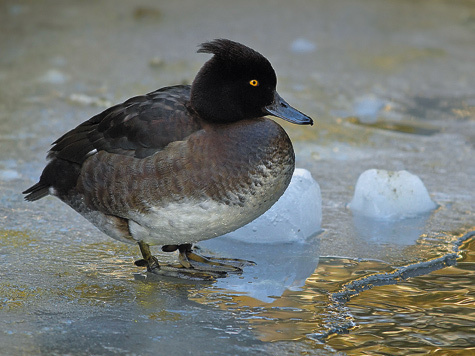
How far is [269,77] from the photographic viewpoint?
11.6 feet

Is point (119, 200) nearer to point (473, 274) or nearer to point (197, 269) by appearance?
point (197, 269)

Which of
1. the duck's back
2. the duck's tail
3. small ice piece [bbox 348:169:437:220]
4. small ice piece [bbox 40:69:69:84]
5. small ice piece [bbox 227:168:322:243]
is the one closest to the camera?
the duck's back

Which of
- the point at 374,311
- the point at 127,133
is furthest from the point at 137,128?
the point at 374,311

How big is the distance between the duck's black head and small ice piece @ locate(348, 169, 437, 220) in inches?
46.3

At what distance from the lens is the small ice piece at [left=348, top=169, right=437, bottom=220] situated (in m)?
4.38

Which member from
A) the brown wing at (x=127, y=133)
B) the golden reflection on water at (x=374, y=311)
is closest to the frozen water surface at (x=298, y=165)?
the golden reflection on water at (x=374, y=311)

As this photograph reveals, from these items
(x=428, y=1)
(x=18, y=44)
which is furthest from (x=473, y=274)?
(x=428, y=1)

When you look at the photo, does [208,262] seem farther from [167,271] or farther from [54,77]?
[54,77]

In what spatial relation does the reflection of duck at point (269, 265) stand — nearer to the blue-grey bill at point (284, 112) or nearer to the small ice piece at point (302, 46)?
the blue-grey bill at point (284, 112)

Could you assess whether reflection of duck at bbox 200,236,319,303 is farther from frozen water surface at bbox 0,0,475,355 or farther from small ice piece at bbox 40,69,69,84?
small ice piece at bbox 40,69,69,84

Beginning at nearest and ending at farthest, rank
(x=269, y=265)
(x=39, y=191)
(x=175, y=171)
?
(x=175, y=171) → (x=269, y=265) → (x=39, y=191)

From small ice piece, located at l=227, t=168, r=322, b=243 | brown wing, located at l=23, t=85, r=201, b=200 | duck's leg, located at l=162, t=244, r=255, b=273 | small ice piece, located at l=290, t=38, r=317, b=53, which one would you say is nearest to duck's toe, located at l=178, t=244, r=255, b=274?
duck's leg, located at l=162, t=244, r=255, b=273

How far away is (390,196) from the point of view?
4.40 m

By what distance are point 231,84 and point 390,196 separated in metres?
1.42
